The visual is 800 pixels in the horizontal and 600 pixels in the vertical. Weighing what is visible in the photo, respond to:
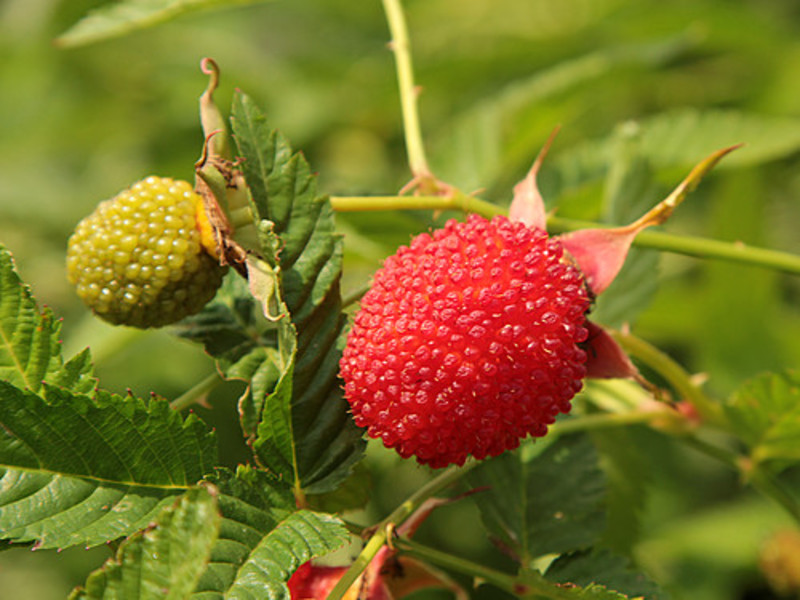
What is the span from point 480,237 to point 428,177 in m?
0.39

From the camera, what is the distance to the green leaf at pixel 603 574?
1.26 metres

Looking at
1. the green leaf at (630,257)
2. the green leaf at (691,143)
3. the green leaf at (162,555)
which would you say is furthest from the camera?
the green leaf at (691,143)

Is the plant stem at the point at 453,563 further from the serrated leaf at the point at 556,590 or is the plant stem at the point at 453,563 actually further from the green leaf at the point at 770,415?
the green leaf at the point at 770,415

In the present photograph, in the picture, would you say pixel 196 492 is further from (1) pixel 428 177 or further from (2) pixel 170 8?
(2) pixel 170 8

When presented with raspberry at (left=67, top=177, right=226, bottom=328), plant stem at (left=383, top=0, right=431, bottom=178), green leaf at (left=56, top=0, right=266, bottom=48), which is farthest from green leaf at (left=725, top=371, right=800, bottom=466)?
green leaf at (left=56, top=0, right=266, bottom=48)

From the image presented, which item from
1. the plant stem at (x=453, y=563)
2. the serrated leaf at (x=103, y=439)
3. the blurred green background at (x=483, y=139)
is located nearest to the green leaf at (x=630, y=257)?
the blurred green background at (x=483, y=139)

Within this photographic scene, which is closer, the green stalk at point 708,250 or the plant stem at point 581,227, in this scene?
the plant stem at point 581,227

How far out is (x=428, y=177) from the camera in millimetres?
1537

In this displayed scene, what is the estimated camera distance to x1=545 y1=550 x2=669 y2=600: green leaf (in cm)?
126

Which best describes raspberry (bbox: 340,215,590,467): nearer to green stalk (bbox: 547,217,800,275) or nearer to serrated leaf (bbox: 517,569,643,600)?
serrated leaf (bbox: 517,569,643,600)

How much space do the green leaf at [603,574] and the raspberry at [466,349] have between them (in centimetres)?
28

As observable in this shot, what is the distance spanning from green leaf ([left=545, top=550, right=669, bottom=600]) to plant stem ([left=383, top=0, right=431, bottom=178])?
0.69m

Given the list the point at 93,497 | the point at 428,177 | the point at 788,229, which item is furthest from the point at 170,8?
the point at 788,229

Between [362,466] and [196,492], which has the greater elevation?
[196,492]
